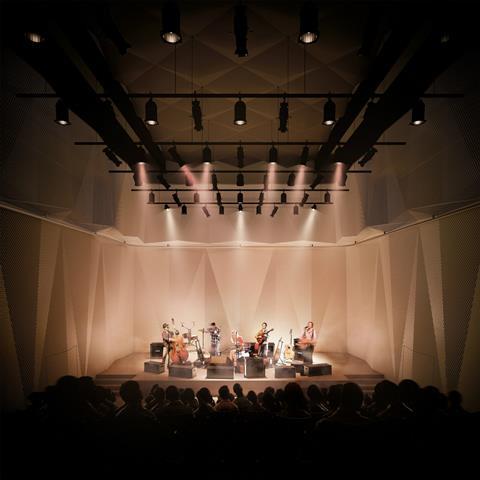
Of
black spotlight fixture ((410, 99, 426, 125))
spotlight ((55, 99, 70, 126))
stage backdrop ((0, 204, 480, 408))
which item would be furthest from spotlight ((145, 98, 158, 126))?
black spotlight fixture ((410, 99, 426, 125))

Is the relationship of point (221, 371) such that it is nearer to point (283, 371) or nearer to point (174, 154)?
point (283, 371)

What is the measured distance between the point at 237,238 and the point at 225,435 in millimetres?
10292

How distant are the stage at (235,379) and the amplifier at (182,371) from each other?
0.11 meters

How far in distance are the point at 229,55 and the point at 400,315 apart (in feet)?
23.6

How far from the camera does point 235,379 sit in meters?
9.88

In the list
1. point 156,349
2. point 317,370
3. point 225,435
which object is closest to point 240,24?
point 225,435

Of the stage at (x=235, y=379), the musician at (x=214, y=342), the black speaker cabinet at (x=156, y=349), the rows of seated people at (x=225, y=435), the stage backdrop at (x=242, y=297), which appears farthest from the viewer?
the musician at (x=214, y=342)

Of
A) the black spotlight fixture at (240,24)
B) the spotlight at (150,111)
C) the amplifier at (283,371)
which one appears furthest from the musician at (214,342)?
the black spotlight fixture at (240,24)

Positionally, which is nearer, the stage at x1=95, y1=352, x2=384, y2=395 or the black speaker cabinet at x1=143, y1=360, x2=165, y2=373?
the stage at x1=95, y1=352, x2=384, y2=395

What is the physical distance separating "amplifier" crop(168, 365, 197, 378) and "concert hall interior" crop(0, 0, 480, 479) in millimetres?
60

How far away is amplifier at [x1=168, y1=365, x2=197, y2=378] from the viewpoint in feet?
32.7

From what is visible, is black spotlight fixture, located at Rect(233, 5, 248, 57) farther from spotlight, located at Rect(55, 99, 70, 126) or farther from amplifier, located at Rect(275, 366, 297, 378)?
amplifier, located at Rect(275, 366, 297, 378)

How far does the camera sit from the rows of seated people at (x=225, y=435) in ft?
10.8

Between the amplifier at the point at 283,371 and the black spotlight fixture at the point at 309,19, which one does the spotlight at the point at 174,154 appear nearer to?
the black spotlight fixture at the point at 309,19
